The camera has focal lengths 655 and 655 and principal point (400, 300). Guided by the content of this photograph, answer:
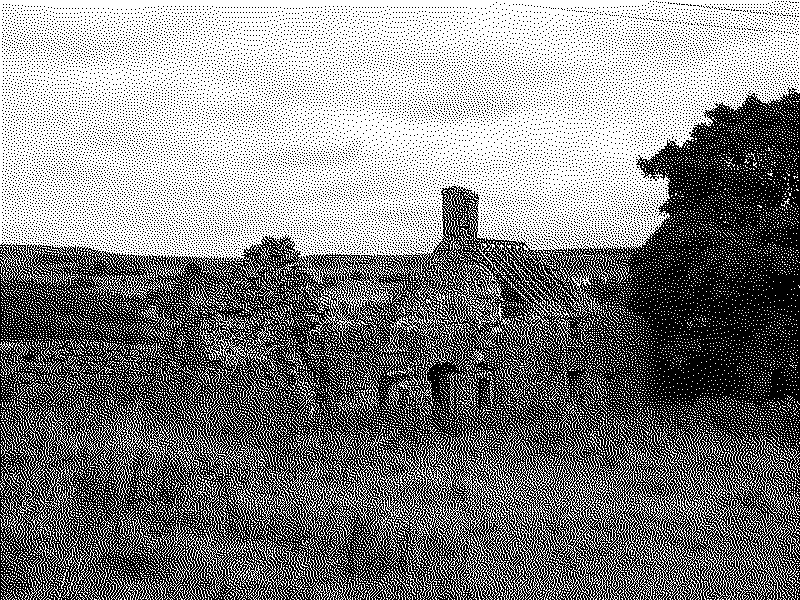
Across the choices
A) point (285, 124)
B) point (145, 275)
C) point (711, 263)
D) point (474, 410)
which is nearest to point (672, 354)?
point (711, 263)

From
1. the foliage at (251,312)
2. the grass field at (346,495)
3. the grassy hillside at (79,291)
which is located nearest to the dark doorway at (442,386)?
the grass field at (346,495)

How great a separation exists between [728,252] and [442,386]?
1.01 m

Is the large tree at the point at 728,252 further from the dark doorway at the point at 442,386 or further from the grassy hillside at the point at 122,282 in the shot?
the dark doorway at the point at 442,386

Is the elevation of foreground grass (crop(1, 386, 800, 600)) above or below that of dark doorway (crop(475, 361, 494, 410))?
below

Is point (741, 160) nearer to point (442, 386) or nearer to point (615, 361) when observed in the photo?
point (615, 361)

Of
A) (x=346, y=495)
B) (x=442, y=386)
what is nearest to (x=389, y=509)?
(x=346, y=495)

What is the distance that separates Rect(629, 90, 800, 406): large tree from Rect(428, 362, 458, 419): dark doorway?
617mm

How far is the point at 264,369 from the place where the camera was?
202 centimetres

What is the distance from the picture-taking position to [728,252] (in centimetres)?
210

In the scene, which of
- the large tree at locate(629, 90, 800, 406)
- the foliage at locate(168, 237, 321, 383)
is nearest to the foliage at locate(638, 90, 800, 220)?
the large tree at locate(629, 90, 800, 406)

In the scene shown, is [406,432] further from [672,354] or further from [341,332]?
[672,354]

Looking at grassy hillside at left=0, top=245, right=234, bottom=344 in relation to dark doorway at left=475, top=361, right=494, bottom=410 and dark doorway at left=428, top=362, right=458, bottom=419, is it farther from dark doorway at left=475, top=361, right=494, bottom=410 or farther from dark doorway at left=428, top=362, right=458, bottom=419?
dark doorway at left=475, top=361, right=494, bottom=410

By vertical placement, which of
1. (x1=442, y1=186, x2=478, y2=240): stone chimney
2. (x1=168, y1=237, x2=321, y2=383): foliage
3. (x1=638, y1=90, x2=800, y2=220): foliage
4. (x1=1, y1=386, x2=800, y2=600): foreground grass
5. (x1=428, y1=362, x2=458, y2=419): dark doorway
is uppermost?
(x1=638, y1=90, x2=800, y2=220): foliage

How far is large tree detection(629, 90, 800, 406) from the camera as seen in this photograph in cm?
205
